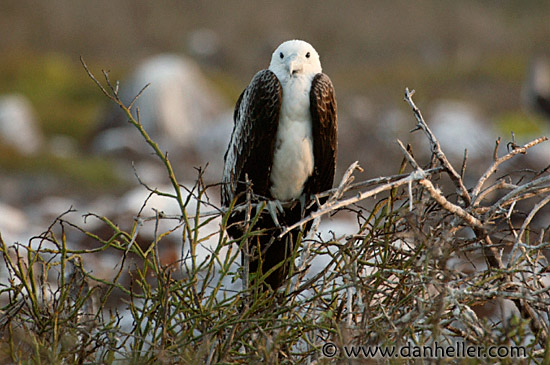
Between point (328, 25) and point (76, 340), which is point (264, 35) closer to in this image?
point (328, 25)

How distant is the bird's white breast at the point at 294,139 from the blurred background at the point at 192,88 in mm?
3601

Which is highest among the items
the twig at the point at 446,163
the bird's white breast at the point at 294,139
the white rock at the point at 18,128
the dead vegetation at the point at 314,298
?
the white rock at the point at 18,128

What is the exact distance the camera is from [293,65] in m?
2.90

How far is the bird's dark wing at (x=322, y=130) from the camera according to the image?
2910 millimetres

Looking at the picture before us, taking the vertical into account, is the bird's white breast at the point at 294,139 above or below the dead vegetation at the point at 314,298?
above

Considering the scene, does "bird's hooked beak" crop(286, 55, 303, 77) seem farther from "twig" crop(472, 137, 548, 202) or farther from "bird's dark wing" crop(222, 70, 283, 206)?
"twig" crop(472, 137, 548, 202)

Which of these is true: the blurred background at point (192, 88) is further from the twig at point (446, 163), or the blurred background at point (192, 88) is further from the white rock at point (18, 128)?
the twig at point (446, 163)

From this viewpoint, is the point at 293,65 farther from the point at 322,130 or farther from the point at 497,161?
the point at 497,161

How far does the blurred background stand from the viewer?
31.7ft

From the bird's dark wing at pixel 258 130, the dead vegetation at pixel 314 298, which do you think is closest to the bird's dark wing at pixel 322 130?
the bird's dark wing at pixel 258 130

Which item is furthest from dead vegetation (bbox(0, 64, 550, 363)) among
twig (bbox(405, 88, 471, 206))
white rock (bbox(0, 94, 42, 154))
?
white rock (bbox(0, 94, 42, 154))

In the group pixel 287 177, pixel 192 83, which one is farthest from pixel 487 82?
pixel 287 177

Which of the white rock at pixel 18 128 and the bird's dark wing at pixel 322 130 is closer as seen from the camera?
the bird's dark wing at pixel 322 130

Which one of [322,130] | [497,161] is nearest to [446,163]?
[497,161]
